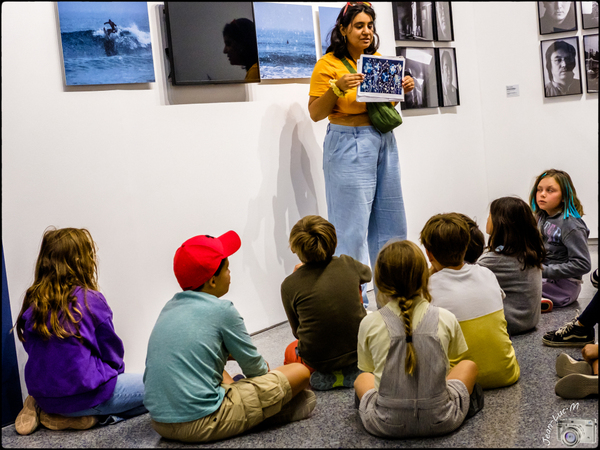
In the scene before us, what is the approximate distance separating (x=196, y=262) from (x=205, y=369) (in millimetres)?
401

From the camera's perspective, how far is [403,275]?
2107 millimetres

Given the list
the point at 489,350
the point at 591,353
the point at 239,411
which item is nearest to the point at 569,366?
the point at 591,353

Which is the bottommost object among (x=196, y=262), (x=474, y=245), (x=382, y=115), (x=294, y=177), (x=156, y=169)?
(x=474, y=245)

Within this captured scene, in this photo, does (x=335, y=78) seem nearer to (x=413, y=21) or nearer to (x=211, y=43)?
(x=211, y=43)

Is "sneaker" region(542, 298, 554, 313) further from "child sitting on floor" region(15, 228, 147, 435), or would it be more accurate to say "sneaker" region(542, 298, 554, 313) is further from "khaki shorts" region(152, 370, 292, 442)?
"child sitting on floor" region(15, 228, 147, 435)

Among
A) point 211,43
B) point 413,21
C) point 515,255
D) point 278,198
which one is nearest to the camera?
point 515,255

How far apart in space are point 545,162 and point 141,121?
3.83 m

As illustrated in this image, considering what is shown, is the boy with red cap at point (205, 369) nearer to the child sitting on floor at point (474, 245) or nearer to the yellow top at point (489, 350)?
the yellow top at point (489, 350)

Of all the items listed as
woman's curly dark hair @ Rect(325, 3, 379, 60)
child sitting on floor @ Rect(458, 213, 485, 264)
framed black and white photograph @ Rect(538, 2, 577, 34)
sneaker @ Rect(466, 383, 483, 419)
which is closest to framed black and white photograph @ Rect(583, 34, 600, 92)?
framed black and white photograph @ Rect(538, 2, 577, 34)

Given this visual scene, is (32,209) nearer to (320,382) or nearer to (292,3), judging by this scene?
(320,382)

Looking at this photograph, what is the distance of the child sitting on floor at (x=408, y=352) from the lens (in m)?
2.09

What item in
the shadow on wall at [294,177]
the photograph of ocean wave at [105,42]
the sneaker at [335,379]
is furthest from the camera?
the shadow on wall at [294,177]

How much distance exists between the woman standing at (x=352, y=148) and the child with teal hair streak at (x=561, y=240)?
35.9 inches

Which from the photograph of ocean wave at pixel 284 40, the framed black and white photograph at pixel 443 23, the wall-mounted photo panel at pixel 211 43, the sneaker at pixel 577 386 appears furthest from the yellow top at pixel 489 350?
the framed black and white photograph at pixel 443 23
